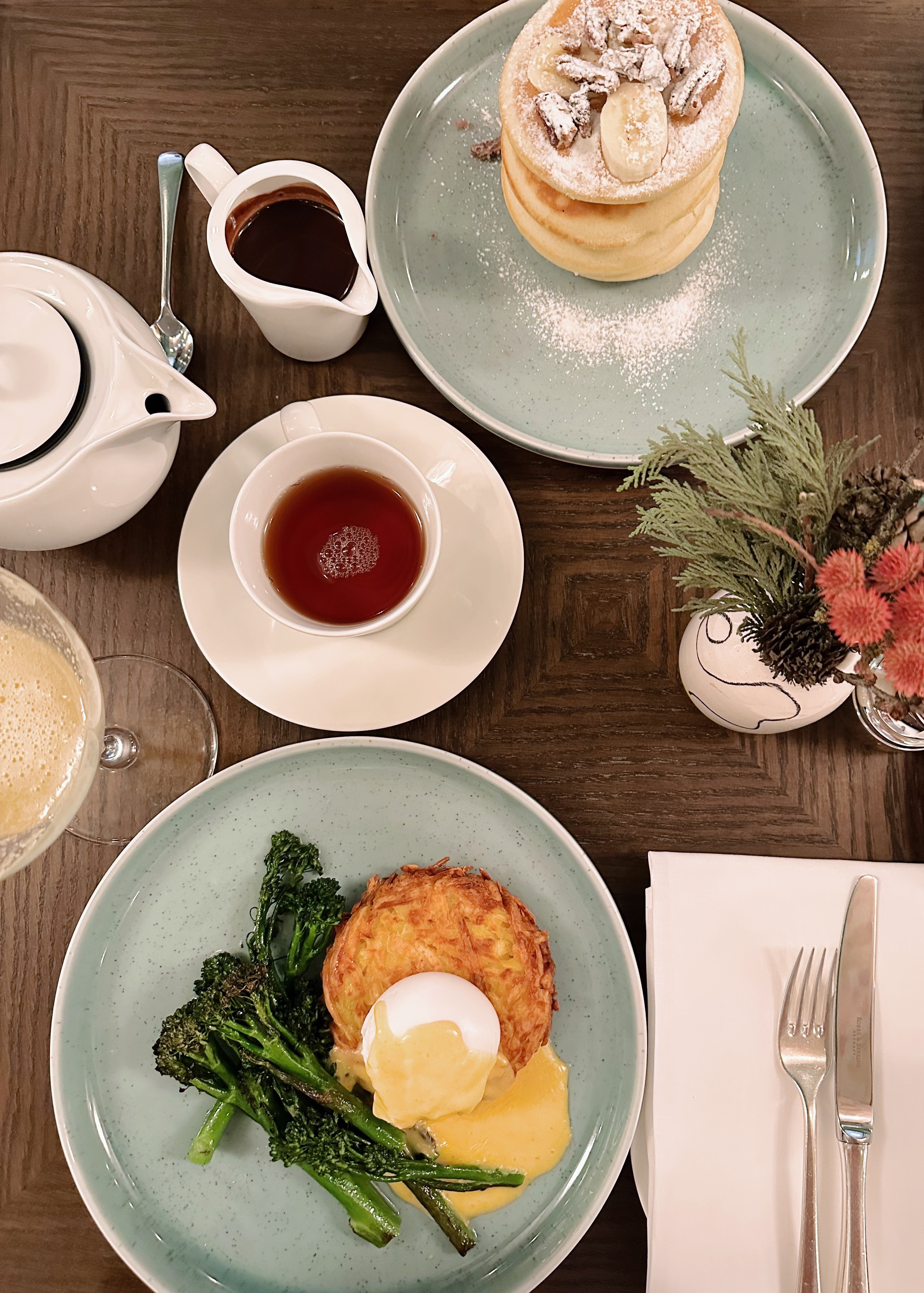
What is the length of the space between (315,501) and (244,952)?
1.74ft

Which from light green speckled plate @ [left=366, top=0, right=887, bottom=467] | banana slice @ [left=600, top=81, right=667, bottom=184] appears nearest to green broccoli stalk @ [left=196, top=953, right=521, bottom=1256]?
light green speckled plate @ [left=366, top=0, right=887, bottom=467]

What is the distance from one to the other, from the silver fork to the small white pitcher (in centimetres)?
89

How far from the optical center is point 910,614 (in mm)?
563

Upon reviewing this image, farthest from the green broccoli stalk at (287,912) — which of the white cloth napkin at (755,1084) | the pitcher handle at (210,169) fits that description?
the pitcher handle at (210,169)

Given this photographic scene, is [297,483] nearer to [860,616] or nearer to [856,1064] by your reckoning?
[860,616]

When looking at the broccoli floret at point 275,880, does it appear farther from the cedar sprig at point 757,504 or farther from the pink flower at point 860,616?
the pink flower at point 860,616

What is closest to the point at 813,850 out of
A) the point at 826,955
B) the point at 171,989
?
the point at 826,955

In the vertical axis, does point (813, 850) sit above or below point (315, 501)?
below

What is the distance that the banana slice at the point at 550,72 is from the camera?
0.85 m

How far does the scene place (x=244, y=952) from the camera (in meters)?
0.99

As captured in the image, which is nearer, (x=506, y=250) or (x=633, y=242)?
(x=633, y=242)

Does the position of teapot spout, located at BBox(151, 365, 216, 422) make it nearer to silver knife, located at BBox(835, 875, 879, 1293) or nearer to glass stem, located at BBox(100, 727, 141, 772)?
glass stem, located at BBox(100, 727, 141, 772)

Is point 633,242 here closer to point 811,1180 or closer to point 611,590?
point 611,590

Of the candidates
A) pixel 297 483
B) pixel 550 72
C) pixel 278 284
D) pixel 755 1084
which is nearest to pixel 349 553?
pixel 297 483
